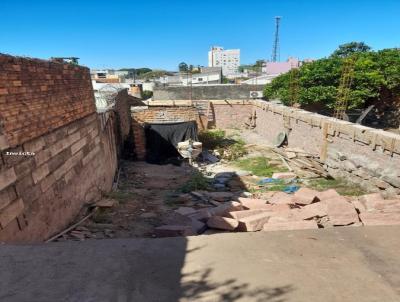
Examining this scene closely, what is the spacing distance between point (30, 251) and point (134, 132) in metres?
10.1

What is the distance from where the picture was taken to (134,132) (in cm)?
1229

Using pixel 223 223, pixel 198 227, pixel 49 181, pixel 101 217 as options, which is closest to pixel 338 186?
pixel 223 223

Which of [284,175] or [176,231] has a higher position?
[176,231]

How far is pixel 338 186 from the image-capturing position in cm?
823

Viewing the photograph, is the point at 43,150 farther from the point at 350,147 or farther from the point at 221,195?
the point at 350,147

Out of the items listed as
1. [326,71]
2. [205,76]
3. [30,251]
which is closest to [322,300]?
[30,251]

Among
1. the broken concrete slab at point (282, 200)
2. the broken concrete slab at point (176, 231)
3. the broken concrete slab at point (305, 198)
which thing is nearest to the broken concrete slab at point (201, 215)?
the broken concrete slab at point (176, 231)

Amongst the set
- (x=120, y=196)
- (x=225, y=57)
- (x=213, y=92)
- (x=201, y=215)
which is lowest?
(x=120, y=196)

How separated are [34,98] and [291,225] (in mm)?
4082

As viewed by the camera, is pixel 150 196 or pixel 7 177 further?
pixel 150 196

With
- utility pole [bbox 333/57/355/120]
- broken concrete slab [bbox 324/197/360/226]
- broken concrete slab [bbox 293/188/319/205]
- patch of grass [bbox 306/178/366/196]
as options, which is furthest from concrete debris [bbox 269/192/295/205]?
utility pole [bbox 333/57/355/120]

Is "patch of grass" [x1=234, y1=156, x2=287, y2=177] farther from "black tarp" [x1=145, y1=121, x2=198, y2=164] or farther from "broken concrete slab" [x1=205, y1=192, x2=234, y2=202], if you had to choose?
"black tarp" [x1=145, y1=121, x2=198, y2=164]

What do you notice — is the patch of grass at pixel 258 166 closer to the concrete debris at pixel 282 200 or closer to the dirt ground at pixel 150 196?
the dirt ground at pixel 150 196

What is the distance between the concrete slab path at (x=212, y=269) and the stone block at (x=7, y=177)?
3.04 ft
